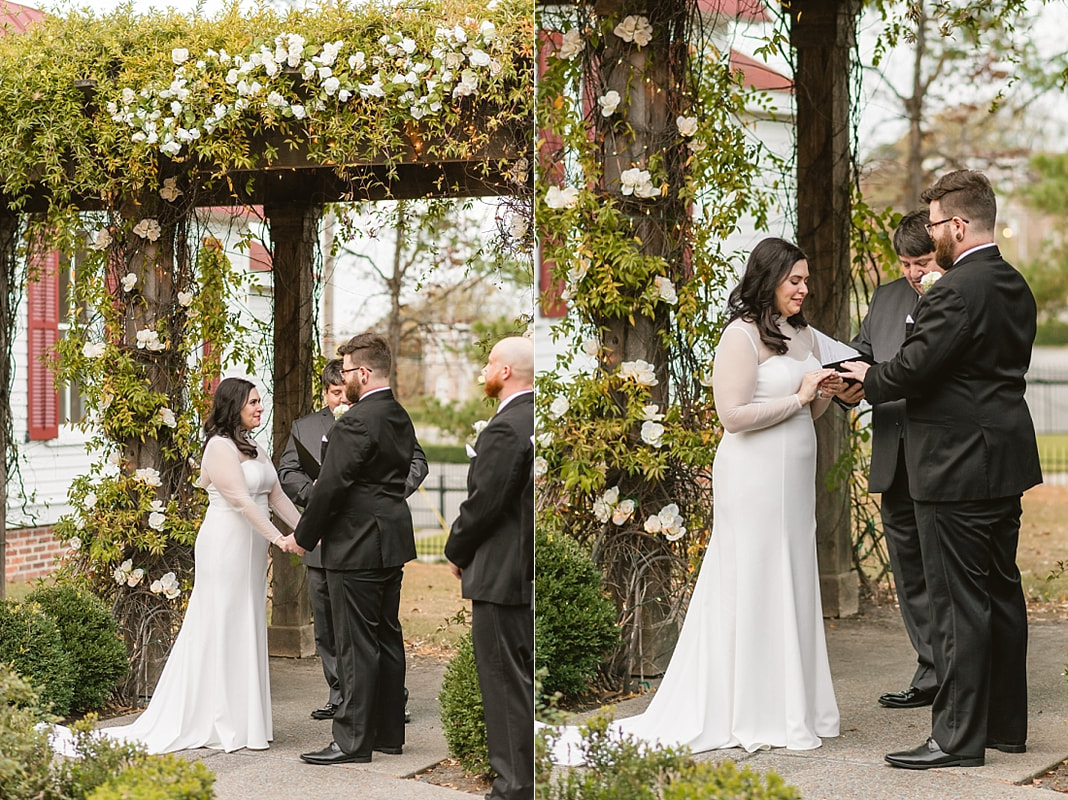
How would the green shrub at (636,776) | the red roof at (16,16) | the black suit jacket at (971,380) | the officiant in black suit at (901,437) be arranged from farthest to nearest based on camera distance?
the red roof at (16,16) → the officiant in black suit at (901,437) → the black suit jacket at (971,380) → the green shrub at (636,776)

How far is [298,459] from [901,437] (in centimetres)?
230

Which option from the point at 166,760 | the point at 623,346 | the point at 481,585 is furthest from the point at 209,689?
the point at 623,346

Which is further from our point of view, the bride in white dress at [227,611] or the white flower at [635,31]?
the bride in white dress at [227,611]

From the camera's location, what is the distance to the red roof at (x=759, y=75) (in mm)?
4109

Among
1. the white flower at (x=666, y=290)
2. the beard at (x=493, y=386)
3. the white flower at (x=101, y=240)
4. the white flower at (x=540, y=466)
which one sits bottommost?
the white flower at (x=540, y=466)

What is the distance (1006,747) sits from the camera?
388cm

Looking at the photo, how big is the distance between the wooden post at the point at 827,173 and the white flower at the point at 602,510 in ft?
10.7

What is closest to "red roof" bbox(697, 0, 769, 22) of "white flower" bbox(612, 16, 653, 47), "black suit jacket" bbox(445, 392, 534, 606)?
"white flower" bbox(612, 16, 653, 47)

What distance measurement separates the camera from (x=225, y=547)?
4336mm

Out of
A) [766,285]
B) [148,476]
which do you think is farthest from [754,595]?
[148,476]

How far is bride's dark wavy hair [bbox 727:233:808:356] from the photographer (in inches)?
144

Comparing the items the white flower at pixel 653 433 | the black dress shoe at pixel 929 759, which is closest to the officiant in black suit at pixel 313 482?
the white flower at pixel 653 433

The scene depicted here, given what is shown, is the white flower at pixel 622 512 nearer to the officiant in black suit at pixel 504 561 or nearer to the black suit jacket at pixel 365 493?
the officiant in black suit at pixel 504 561

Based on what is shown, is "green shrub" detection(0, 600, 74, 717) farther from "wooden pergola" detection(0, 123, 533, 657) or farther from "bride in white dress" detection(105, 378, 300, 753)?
"wooden pergola" detection(0, 123, 533, 657)
